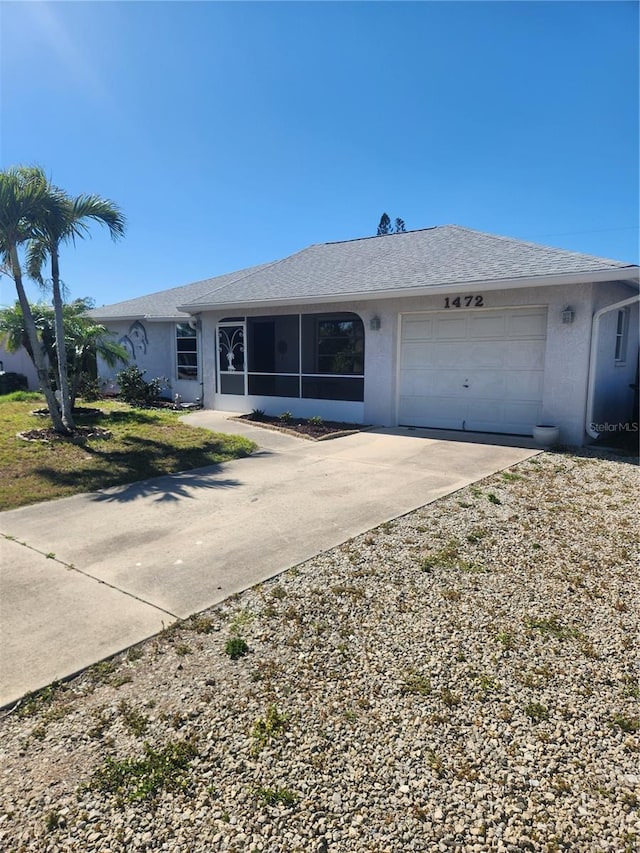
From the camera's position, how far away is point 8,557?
4562 mm

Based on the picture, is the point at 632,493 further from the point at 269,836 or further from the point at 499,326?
the point at 269,836

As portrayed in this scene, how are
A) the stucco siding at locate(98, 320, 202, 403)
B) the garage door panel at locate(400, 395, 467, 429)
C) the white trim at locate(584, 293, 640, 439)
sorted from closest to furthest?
the white trim at locate(584, 293, 640, 439) < the garage door panel at locate(400, 395, 467, 429) < the stucco siding at locate(98, 320, 202, 403)

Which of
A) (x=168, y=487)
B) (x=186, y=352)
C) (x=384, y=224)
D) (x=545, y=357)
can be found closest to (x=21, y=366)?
(x=186, y=352)

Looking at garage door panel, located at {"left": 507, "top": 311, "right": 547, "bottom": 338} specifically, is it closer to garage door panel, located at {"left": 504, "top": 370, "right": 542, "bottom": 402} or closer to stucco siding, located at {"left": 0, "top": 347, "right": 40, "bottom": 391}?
garage door panel, located at {"left": 504, "top": 370, "right": 542, "bottom": 402}

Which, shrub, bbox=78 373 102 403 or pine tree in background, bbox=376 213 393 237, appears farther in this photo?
pine tree in background, bbox=376 213 393 237

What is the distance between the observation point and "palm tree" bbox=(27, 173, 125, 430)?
945 cm

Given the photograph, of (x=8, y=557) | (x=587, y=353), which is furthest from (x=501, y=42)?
(x=8, y=557)

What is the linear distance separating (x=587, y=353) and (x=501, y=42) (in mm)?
6850

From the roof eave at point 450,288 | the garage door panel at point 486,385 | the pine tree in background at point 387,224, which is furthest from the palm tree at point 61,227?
the pine tree in background at point 387,224

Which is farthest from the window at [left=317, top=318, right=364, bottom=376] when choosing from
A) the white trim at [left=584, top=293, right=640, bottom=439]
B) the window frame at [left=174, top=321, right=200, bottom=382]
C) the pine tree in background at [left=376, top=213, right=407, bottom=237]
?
the pine tree in background at [left=376, top=213, right=407, bottom=237]

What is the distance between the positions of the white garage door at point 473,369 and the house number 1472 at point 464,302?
0.20m

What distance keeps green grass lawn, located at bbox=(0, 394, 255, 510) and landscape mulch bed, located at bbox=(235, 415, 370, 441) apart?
1434mm

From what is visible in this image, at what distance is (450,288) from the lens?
1009 cm

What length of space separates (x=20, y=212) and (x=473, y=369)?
928 centimetres
